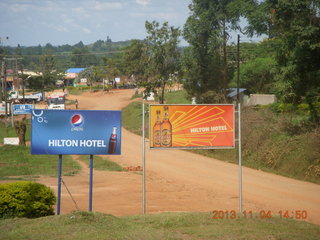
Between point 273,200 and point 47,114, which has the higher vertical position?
point 47,114

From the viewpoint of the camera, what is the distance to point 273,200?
16.1 m

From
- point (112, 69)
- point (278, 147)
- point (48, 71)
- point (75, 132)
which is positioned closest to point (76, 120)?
point (75, 132)

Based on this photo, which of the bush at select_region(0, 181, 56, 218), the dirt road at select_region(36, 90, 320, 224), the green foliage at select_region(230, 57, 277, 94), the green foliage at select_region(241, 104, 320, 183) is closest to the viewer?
the bush at select_region(0, 181, 56, 218)

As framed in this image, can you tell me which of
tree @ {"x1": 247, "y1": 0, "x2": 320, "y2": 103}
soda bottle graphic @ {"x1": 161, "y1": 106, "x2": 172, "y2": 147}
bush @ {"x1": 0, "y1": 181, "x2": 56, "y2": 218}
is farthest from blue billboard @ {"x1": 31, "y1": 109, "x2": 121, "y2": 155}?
tree @ {"x1": 247, "y1": 0, "x2": 320, "y2": 103}

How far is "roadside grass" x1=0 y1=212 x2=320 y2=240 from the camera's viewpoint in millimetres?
8461

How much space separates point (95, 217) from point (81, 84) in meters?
101

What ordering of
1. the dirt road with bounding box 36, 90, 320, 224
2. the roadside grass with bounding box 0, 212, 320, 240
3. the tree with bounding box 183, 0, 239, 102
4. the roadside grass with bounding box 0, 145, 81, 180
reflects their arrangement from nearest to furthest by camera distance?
the roadside grass with bounding box 0, 212, 320, 240
the dirt road with bounding box 36, 90, 320, 224
the roadside grass with bounding box 0, 145, 81, 180
the tree with bounding box 183, 0, 239, 102

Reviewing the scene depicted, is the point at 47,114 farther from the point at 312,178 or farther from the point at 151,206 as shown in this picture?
the point at 312,178

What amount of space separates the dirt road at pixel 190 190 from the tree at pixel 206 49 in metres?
14.4

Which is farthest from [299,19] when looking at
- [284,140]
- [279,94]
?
[284,140]

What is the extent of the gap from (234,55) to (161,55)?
12.6 meters

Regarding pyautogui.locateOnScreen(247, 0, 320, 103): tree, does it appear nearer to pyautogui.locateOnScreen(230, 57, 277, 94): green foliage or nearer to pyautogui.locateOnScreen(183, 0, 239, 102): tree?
pyautogui.locateOnScreen(183, 0, 239, 102): tree

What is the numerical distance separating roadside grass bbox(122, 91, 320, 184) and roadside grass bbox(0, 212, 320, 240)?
445 inches

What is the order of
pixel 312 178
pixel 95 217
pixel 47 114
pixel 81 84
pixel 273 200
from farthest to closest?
pixel 81 84 < pixel 312 178 < pixel 273 200 < pixel 47 114 < pixel 95 217
